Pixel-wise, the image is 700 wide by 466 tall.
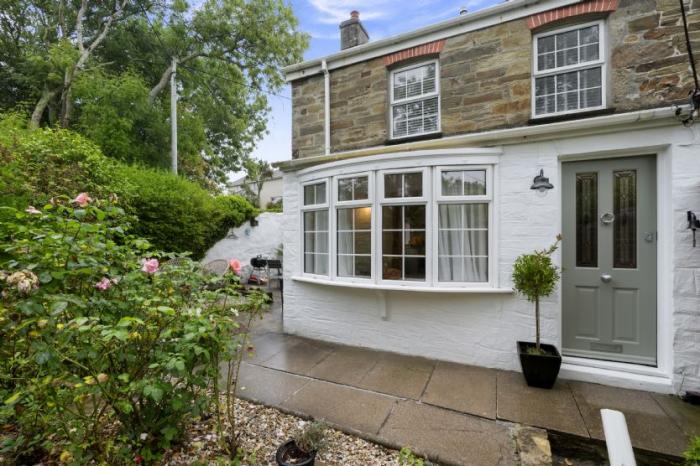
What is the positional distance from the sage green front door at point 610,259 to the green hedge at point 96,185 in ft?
20.7

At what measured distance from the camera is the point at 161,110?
1222cm

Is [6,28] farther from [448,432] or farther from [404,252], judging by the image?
[448,432]

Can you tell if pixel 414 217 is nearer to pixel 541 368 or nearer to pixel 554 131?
pixel 554 131

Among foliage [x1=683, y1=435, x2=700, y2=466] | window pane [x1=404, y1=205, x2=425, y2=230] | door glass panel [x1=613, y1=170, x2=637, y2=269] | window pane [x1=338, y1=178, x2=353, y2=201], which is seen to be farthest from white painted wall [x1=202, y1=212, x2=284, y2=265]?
foliage [x1=683, y1=435, x2=700, y2=466]

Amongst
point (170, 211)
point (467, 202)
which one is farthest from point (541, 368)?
point (170, 211)

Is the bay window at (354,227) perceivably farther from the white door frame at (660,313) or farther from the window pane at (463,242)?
the white door frame at (660,313)

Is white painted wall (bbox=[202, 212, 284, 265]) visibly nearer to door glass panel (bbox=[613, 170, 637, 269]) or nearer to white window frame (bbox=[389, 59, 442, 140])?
white window frame (bbox=[389, 59, 442, 140])

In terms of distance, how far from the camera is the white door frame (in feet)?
10.8

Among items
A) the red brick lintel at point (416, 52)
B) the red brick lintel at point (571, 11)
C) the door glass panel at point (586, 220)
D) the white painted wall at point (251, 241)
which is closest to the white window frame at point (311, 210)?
the red brick lintel at point (416, 52)

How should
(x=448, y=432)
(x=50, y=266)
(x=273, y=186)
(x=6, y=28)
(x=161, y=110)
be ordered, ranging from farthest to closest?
(x=273, y=186) → (x=161, y=110) → (x=6, y=28) → (x=448, y=432) → (x=50, y=266)

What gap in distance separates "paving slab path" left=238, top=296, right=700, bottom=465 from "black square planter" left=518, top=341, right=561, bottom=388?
93 mm

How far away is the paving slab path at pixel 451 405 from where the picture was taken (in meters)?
2.52

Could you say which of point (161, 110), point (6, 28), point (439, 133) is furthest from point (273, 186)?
point (439, 133)

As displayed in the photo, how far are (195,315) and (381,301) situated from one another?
2894 millimetres
